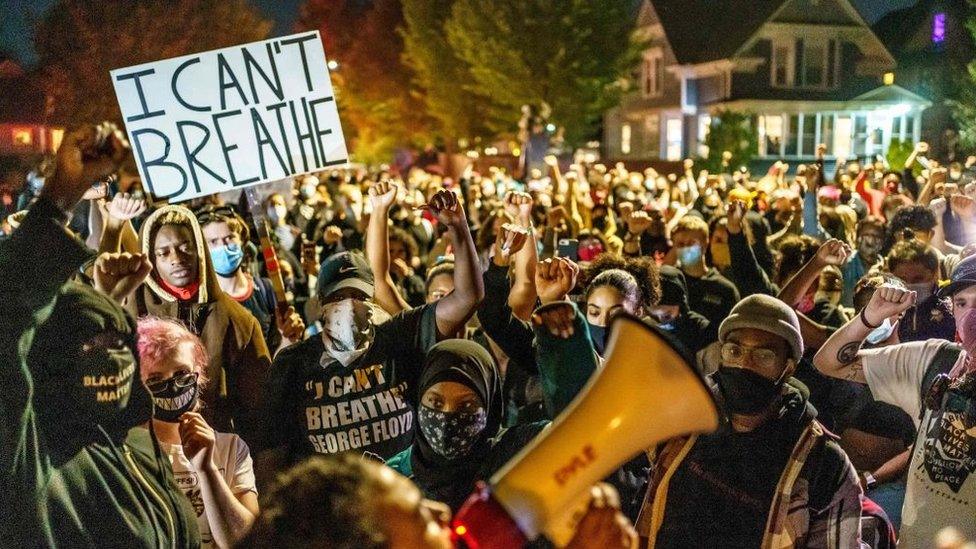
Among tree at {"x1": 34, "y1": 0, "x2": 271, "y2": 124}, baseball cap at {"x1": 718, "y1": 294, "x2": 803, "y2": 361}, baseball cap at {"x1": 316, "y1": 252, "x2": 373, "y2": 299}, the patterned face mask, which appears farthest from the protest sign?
tree at {"x1": 34, "y1": 0, "x2": 271, "y2": 124}

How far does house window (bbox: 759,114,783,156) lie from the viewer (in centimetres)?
4194

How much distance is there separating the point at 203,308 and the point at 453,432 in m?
1.84

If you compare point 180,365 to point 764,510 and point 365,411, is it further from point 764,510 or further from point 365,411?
point 764,510

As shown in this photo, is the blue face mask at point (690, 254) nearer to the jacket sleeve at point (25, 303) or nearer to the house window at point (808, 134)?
the jacket sleeve at point (25, 303)

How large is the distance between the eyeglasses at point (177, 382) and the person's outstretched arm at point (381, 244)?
173 centimetres

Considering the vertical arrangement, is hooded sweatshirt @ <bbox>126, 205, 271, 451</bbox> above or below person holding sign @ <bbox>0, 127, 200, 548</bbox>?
below

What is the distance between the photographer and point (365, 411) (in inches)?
152

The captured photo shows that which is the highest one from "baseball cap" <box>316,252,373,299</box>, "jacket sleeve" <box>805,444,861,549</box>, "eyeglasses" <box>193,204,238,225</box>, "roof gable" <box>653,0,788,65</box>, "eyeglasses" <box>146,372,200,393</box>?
"baseball cap" <box>316,252,373,299</box>

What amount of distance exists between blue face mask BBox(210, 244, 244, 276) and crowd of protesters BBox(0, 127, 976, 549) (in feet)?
0.07

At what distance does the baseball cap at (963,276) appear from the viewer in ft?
11.7

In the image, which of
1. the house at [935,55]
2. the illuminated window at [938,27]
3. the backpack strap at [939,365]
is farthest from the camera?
the illuminated window at [938,27]

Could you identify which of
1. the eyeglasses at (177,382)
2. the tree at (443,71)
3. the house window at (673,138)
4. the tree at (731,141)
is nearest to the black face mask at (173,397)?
the eyeglasses at (177,382)

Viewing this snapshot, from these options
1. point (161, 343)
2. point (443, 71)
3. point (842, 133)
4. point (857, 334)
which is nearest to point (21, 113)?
point (443, 71)

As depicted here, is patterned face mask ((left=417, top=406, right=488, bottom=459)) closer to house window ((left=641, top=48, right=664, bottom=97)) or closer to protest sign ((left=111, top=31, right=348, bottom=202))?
protest sign ((left=111, top=31, right=348, bottom=202))
